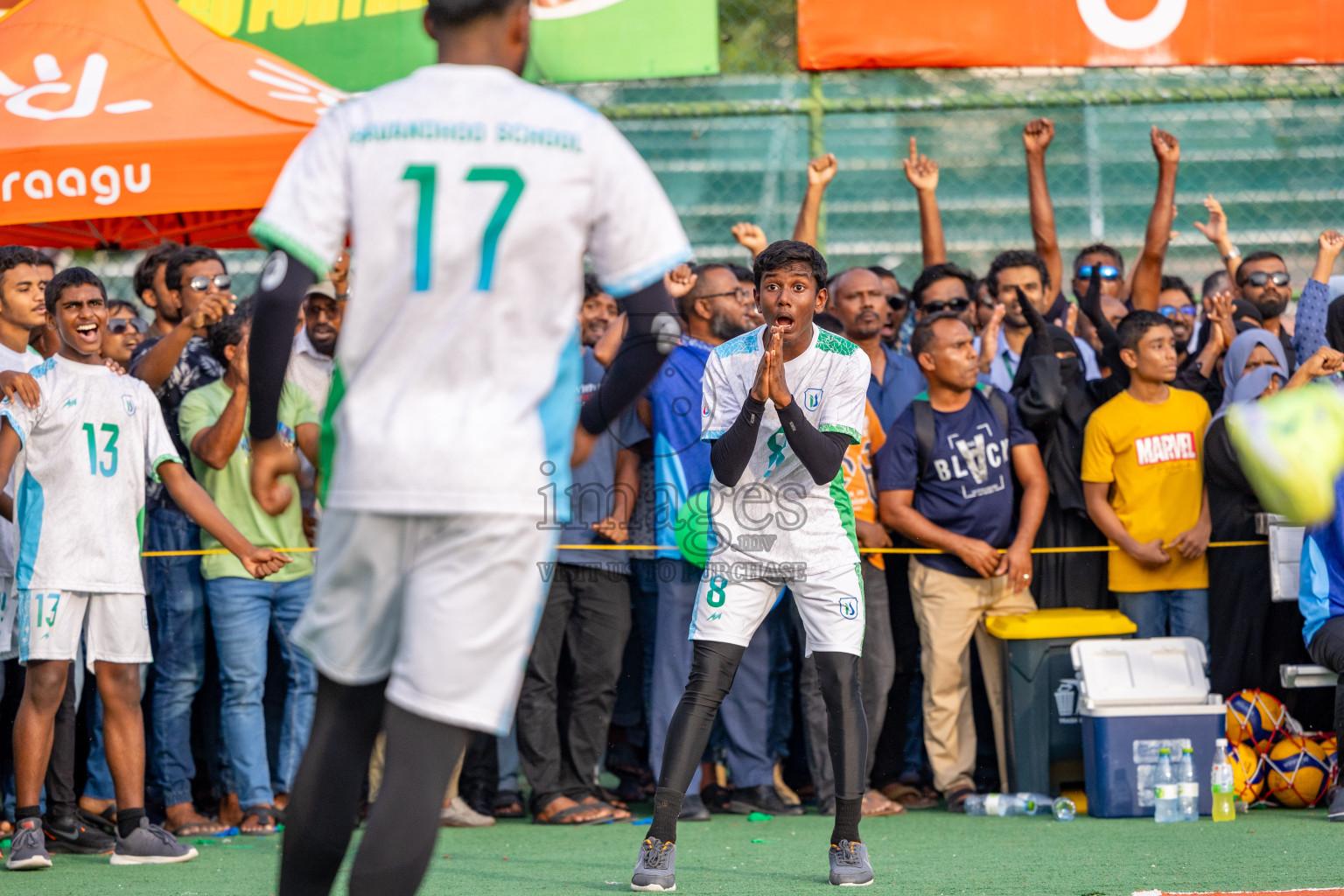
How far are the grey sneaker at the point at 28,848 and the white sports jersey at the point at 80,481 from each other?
3.02 ft

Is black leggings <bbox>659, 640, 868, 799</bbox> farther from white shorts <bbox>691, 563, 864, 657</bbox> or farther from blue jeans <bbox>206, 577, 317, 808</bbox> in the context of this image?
blue jeans <bbox>206, 577, 317, 808</bbox>

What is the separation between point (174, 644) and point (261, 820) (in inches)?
36.4

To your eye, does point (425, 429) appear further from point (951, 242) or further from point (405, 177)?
point (951, 242)

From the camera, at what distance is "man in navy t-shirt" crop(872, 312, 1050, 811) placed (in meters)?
7.16

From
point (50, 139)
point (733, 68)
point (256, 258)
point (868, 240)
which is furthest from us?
point (868, 240)

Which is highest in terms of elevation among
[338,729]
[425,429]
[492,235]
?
[492,235]

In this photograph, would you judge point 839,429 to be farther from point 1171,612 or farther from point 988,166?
point 988,166

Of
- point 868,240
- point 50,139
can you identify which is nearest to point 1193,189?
point 868,240

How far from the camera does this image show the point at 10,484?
640 cm

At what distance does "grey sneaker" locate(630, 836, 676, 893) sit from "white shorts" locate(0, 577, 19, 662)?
301cm

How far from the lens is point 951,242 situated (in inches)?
543

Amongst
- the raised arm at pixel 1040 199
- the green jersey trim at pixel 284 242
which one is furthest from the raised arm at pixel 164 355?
the raised arm at pixel 1040 199

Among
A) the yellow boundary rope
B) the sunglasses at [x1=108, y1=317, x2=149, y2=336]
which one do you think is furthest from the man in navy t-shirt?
the sunglasses at [x1=108, y1=317, x2=149, y2=336]

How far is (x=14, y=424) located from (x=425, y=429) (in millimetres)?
4049
